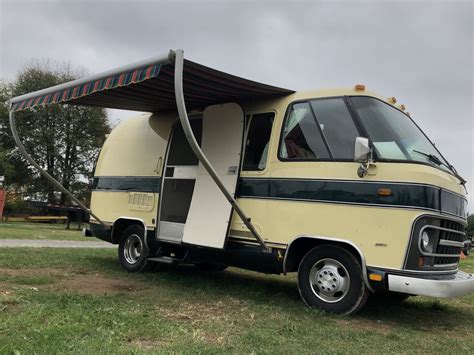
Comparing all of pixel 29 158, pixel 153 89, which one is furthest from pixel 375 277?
pixel 29 158

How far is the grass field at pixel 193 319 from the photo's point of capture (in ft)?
13.6

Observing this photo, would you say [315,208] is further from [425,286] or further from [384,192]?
[425,286]

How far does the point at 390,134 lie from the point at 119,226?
5.28m

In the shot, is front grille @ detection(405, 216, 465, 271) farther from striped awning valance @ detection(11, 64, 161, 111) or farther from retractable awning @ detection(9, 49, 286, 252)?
striped awning valance @ detection(11, 64, 161, 111)

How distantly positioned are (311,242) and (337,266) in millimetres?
503

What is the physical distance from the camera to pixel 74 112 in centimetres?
3394

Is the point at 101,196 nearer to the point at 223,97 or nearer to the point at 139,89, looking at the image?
the point at 139,89

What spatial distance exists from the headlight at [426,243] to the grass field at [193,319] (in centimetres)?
90

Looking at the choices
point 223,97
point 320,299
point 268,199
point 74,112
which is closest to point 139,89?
point 223,97

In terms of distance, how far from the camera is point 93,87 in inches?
264

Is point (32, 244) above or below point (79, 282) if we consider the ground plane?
above

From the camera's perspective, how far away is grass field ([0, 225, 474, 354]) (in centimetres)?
415

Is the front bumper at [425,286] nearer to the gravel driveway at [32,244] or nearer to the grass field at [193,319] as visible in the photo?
the grass field at [193,319]

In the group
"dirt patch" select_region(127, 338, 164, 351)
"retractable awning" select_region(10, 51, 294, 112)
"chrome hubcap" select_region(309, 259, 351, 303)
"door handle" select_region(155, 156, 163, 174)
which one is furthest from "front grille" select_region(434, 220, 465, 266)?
"door handle" select_region(155, 156, 163, 174)
